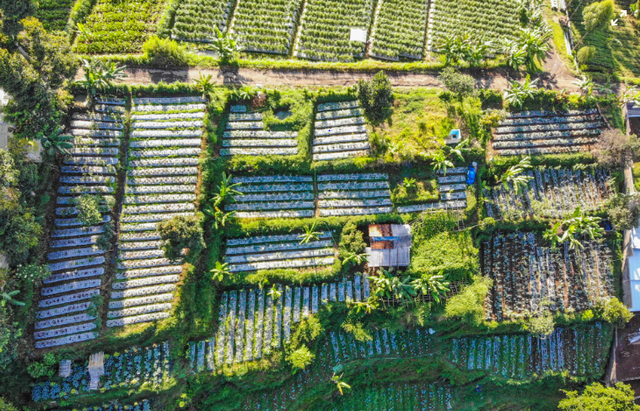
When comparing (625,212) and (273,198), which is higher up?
(273,198)

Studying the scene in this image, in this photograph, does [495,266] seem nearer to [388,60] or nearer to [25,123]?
[388,60]

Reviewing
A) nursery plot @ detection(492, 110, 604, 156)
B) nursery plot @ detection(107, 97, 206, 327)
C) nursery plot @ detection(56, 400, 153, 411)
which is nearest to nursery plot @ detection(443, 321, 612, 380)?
nursery plot @ detection(492, 110, 604, 156)

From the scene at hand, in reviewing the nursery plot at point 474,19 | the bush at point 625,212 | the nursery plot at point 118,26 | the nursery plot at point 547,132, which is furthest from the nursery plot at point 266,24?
the bush at point 625,212

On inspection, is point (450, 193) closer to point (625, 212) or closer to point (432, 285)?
point (432, 285)

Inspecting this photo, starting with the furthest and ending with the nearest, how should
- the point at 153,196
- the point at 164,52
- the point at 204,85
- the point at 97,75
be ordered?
the point at 164,52, the point at 204,85, the point at 97,75, the point at 153,196

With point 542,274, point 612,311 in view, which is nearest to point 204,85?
point 542,274

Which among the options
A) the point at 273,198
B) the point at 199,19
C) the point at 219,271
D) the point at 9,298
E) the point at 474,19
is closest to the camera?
the point at 9,298
